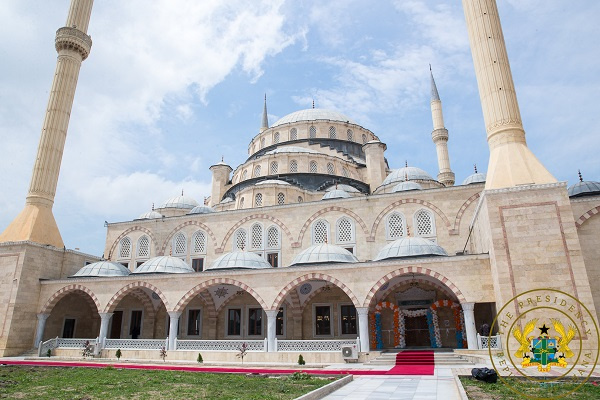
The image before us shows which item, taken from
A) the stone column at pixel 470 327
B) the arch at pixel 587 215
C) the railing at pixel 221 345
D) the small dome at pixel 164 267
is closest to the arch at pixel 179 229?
the small dome at pixel 164 267

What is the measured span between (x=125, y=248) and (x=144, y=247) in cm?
110

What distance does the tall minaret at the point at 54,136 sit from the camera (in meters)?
16.8

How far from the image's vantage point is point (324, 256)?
1418cm

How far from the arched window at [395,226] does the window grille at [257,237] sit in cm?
537

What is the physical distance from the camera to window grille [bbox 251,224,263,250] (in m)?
17.8

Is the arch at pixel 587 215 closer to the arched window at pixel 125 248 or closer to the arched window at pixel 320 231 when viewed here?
the arched window at pixel 320 231

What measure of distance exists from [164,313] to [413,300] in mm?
10225

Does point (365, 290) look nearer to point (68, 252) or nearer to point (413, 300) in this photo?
point (413, 300)

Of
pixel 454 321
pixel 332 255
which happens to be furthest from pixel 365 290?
pixel 454 321

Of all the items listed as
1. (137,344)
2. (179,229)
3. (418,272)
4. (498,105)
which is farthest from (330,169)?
(137,344)

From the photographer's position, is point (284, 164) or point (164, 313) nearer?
point (164, 313)

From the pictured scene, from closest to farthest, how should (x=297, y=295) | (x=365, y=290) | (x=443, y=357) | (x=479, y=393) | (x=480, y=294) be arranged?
1. (x=479, y=393)
2. (x=443, y=357)
3. (x=480, y=294)
4. (x=365, y=290)
5. (x=297, y=295)

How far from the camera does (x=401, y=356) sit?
1152 cm

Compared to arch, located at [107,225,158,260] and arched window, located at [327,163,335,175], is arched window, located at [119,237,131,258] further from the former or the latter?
arched window, located at [327,163,335,175]
